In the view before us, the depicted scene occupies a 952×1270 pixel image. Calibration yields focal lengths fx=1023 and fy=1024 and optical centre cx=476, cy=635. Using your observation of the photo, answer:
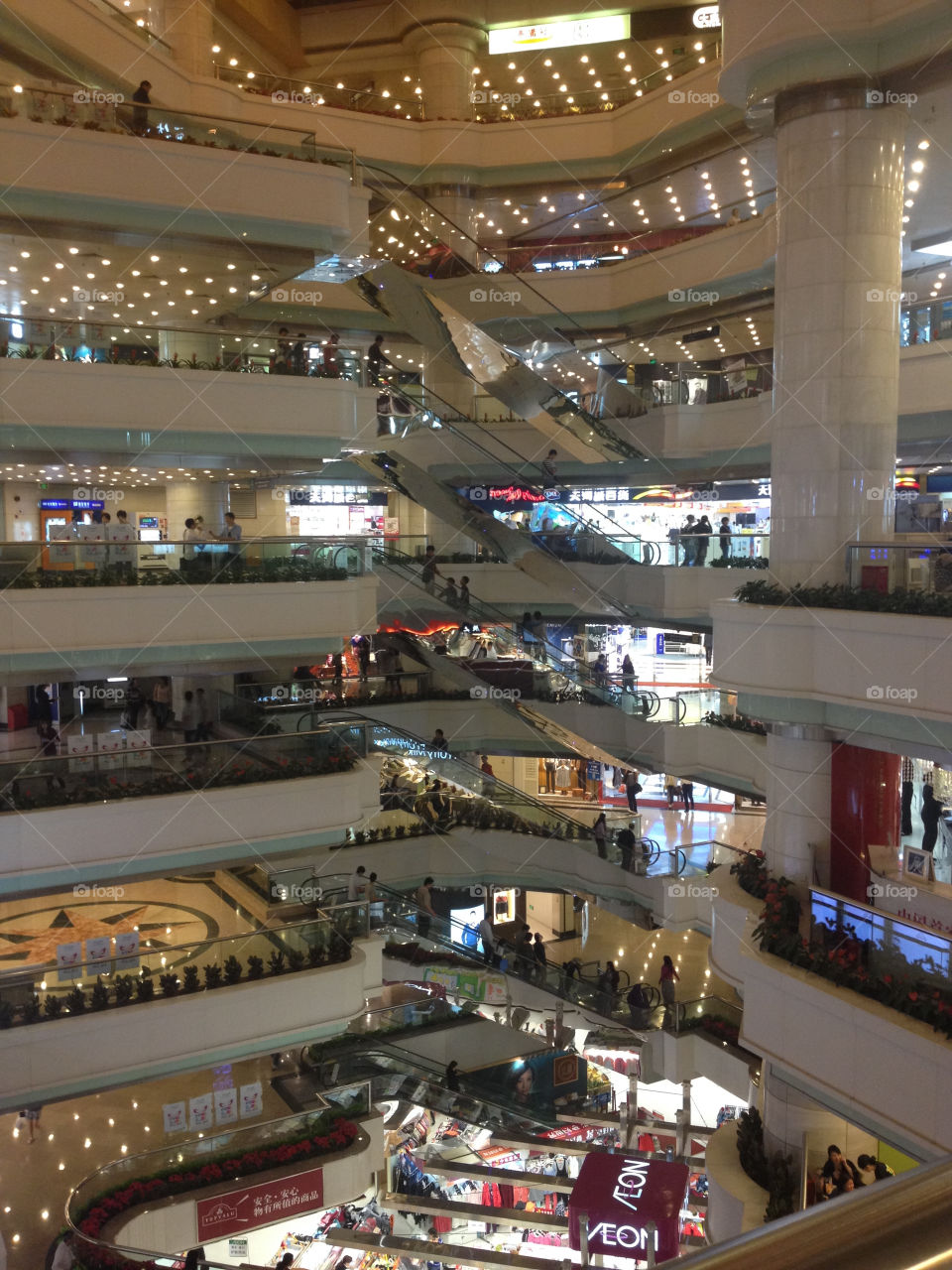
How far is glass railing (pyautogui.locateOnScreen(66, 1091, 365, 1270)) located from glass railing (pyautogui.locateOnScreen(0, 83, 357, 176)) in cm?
1428

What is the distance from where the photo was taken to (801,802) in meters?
12.5

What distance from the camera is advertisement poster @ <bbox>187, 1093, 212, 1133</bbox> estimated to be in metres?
15.0

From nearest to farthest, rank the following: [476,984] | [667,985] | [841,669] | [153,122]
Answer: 1. [841,669]
2. [153,122]
3. [476,984]
4. [667,985]

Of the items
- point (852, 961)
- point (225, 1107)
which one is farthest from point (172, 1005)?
point (852, 961)

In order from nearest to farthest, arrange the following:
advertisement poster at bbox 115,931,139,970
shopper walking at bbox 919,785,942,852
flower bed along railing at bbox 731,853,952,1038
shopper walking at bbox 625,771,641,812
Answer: flower bed along railing at bbox 731,853,952,1038 < advertisement poster at bbox 115,931,139,970 < shopper walking at bbox 919,785,942,852 < shopper walking at bbox 625,771,641,812

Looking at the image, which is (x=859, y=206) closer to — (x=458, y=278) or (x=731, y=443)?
(x=731, y=443)

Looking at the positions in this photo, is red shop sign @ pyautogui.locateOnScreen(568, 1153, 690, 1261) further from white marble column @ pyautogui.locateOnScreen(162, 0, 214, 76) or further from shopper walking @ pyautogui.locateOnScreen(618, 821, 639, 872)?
white marble column @ pyautogui.locateOnScreen(162, 0, 214, 76)

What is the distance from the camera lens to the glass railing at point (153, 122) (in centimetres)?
1391

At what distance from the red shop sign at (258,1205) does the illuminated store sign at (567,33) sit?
25.1 meters

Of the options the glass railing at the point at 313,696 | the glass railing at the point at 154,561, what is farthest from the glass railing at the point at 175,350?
the glass railing at the point at 313,696

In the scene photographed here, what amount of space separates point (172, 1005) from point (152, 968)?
522 mm

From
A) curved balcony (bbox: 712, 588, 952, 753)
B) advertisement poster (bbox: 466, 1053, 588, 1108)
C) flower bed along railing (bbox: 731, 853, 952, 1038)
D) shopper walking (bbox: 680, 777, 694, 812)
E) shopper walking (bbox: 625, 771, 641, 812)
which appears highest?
curved balcony (bbox: 712, 588, 952, 753)

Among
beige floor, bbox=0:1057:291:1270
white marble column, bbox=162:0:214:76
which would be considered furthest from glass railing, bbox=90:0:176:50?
beige floor, bbox=0:1057:291:1270

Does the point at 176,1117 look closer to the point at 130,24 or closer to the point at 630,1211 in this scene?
the point at 630,1211
